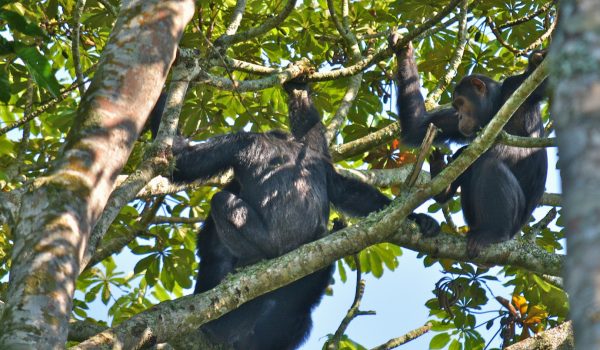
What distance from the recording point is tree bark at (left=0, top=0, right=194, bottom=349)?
3045mm

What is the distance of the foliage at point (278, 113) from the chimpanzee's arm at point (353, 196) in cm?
98

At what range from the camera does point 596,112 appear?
1.62 meters

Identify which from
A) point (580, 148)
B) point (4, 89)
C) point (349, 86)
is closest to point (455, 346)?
point (349, 86)

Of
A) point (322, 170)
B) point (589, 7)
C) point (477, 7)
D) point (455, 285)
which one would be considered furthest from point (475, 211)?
point (589, 7)

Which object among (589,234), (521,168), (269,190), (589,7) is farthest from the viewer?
(521,168)

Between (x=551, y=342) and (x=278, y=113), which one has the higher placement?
(x=278, y=113)

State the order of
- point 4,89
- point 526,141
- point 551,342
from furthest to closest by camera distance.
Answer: point 551,342, point 526,141, point 4,89

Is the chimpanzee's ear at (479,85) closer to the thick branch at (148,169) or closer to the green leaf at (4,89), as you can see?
the thick branch at (148,169)

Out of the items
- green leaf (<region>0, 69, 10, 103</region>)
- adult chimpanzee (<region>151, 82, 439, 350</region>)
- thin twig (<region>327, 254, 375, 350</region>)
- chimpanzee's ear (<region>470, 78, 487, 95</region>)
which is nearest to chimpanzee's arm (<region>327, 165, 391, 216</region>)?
adult chimpanzee (<region>151, 82, 439, 350</region>)

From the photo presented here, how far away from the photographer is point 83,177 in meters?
3.48

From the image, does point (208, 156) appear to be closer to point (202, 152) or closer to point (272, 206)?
point (202, 152)

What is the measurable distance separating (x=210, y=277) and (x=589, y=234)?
21.7 feet

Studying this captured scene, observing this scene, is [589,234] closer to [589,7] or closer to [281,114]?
[589,7]

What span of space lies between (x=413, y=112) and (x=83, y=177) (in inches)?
229
